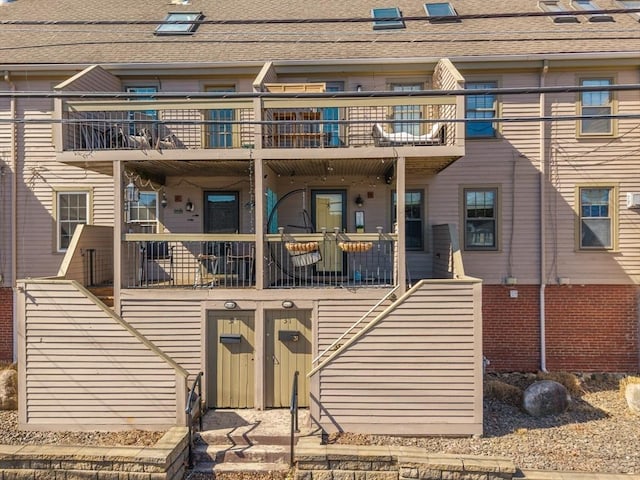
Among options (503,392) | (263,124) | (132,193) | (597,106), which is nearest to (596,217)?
(597,106)

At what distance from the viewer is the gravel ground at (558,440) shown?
6.39m

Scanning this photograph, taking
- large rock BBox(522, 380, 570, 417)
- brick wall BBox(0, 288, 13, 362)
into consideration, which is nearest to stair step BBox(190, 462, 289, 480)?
large rock BBox(522, 380, 570, 417)

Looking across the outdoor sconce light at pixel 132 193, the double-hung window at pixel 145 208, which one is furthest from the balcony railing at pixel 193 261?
the outdoor sconce light at pixel 132 193

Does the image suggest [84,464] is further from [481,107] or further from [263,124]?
[481,107]

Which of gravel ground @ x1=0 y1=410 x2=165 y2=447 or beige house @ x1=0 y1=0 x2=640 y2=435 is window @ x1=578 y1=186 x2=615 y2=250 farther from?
gravel ground @ x1=0 y1=410 x2=165 y2=447

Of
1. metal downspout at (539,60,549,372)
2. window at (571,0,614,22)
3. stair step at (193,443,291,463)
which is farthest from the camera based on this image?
window at (571,0,614,22)

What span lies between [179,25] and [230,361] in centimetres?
920

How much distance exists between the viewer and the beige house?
7785 mm

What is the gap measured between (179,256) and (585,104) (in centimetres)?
1031

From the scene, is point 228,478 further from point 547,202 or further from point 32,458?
point 547,202

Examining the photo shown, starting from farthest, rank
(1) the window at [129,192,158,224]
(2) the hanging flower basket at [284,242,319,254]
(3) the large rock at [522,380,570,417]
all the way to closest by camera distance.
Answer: (1) the window at [129,192,158,224] < (3) the large rock at [522,380,570,417] < (2) the hanging flower basket at [284,242,319,254]

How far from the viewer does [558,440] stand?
704cm

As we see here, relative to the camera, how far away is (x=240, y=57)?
392 inches

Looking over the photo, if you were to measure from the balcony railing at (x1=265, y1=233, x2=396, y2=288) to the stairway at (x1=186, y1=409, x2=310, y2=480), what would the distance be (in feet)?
8.15
